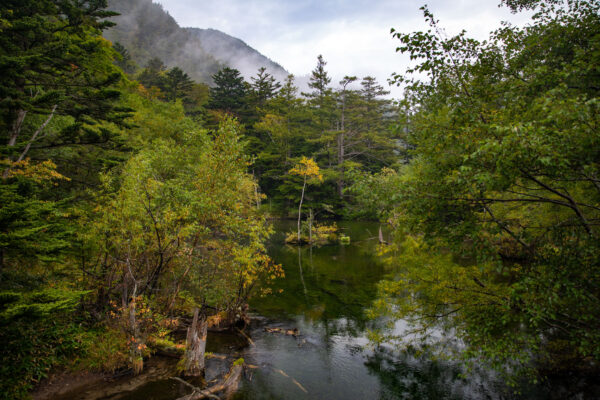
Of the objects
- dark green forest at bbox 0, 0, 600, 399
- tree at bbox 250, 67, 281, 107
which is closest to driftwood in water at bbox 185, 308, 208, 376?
dark green forest at bbox 0, 0, 600, 399

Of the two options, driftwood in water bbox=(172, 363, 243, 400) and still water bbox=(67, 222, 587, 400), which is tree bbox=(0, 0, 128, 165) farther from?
still water bbox=(67, 222, 587, 400)

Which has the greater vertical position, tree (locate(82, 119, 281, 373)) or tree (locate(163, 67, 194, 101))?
tree (locate(163, 67, 194, 101))

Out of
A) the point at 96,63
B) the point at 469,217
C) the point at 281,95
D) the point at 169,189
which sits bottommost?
the point at 469,217

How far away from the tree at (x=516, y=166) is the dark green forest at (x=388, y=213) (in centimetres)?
5

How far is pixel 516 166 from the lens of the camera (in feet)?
14.1

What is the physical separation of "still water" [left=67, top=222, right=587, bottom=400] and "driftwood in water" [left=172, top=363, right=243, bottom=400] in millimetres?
229

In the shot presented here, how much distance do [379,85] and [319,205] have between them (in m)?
33.5

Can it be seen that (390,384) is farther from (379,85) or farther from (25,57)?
(379,85)

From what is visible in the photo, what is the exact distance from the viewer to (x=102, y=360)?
26.4ft

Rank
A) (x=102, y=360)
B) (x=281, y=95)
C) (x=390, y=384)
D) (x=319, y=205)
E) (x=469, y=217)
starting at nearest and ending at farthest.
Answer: (x=469, y=217)
(x=102, y=360)
(x=390, y=384)
(x=319, y=205)
(x=281, y=95)

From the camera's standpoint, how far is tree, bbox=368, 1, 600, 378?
418 cm

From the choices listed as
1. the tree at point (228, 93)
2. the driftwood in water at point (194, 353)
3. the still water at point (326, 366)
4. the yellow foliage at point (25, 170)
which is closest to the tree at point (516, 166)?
the still water at point (326, 366)

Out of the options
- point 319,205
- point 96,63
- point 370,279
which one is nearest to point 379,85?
point 319,205

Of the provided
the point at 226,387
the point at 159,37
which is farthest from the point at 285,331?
A: the point at 159,37
